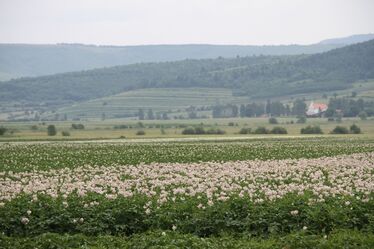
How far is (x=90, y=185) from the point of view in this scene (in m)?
19.1

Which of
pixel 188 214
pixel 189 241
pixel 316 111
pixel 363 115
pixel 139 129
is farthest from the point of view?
pixel 316 111

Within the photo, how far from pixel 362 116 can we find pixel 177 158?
120 metres

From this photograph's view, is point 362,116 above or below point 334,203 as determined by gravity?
below

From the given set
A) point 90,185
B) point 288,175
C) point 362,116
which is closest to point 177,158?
point 288,175

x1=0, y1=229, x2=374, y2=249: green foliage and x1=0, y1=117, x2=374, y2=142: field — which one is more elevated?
x1=0, y1=229, x2=374, y2=249: green foliage

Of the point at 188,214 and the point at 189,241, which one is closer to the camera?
the point at 189,241

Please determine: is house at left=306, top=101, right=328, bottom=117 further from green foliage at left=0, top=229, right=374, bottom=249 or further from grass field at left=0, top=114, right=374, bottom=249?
green foliage at left=0, top=229, right=374, bottom=249

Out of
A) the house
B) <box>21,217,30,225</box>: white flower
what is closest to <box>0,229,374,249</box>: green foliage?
<box>21,217,30,225</box>: white flower

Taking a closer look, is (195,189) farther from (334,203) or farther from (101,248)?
(101,248)

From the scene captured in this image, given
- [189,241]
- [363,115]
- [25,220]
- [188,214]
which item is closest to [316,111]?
[363,115]

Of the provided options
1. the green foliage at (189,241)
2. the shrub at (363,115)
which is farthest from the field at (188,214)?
the shrub at (363,115)

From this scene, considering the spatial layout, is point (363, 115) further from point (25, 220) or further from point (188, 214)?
point (25, 220)

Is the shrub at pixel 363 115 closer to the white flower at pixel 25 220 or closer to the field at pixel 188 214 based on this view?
the field at pixel 188 214

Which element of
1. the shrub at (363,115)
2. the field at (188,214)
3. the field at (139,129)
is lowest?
the shrub at (363,115)
